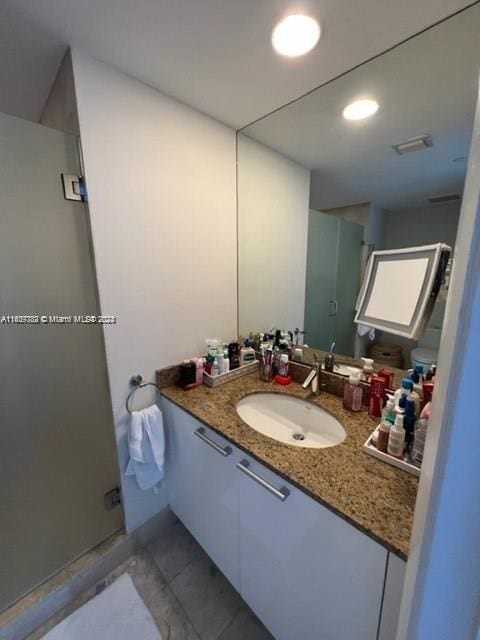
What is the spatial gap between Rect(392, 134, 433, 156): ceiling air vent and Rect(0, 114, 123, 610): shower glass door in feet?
4.24

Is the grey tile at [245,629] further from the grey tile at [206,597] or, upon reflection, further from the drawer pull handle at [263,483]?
the drawer pull handle at [263,483]

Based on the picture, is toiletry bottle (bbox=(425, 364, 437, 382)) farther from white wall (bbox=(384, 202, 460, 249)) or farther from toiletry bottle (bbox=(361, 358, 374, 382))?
white wall (bbox=(384, 202, 460, 249))

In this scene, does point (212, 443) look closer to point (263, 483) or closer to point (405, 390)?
point (263, 483)

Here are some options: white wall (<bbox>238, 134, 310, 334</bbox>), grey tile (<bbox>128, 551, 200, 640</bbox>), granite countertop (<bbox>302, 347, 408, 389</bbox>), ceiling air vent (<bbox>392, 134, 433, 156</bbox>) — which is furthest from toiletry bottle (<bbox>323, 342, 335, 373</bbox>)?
grey tile (<bbox>128, 551, 200, 640</bbox>)

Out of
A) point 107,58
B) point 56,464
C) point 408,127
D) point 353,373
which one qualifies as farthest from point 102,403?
point 408,127

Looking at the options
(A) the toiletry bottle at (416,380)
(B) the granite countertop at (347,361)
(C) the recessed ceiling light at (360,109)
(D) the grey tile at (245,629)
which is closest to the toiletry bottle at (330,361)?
(B) the granite countertop at (347,361)

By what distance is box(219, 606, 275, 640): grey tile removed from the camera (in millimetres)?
1047

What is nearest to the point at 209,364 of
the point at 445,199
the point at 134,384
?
the point at 134,384

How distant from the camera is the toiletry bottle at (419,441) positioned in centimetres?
77

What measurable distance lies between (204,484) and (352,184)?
155 centimetres

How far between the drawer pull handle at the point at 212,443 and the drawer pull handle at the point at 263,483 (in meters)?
0.06

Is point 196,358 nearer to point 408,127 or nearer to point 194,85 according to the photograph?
point 194,85

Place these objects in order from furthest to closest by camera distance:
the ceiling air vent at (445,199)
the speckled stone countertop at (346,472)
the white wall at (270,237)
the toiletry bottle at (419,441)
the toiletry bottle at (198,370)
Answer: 1. the white wall at (270,237)
2. the toiletry bottle at (198,370)
3. the ceiling air vent at (445,199)
4. the toiletry bottle at (419,441)
5. the speckled stone countertop at (346,472)

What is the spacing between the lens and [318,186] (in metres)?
1.35
